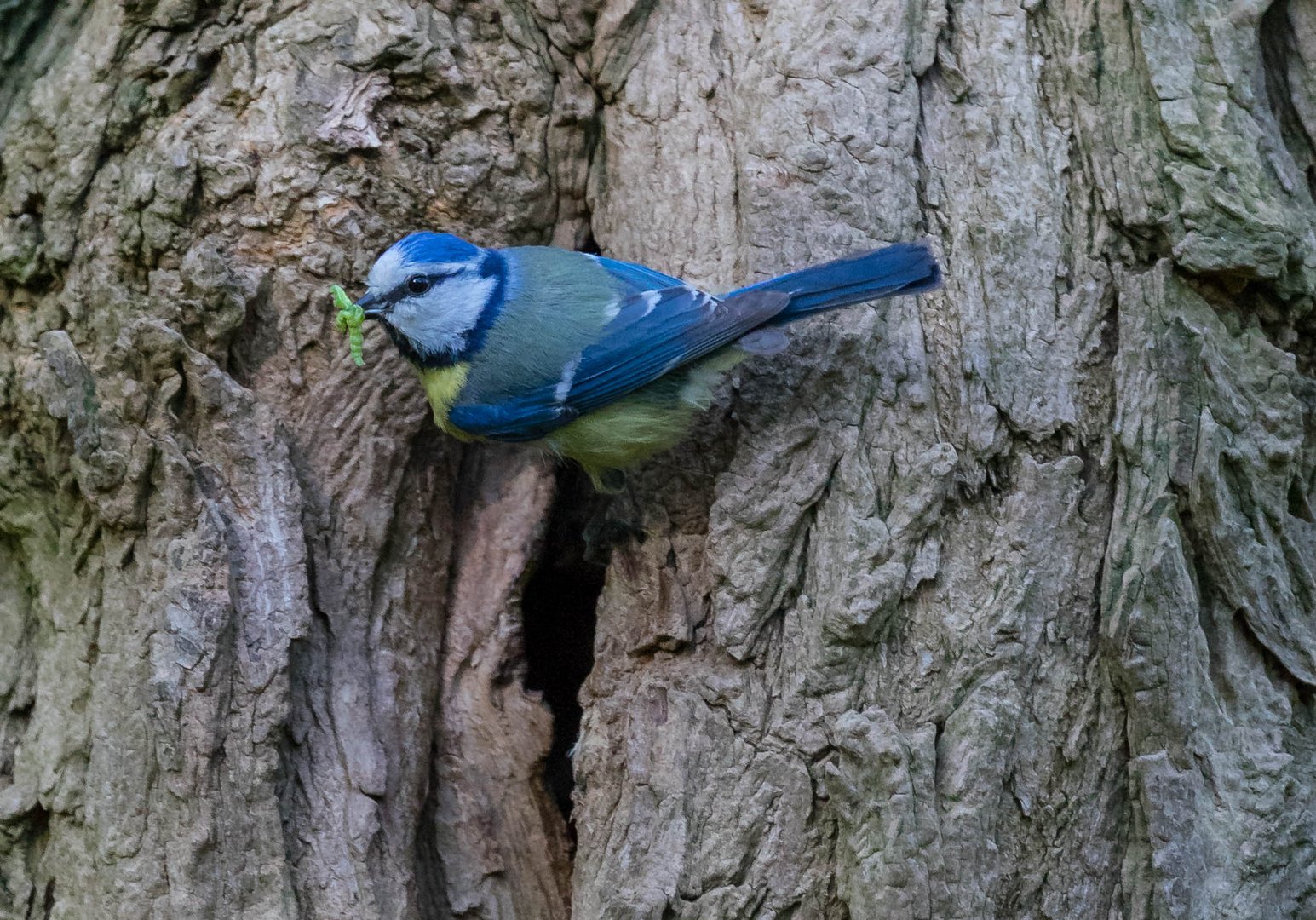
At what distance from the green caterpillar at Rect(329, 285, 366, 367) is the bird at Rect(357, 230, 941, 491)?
24 mm

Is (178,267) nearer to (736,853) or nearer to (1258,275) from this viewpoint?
(736,853)

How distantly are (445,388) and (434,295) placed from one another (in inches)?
9.6

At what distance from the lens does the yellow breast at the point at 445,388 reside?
10.2 feet

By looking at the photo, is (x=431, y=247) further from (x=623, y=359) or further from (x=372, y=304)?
(x=623, y=359)

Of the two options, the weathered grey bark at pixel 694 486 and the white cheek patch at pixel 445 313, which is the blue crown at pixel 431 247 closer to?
the white cheek patch at pixel 445 313

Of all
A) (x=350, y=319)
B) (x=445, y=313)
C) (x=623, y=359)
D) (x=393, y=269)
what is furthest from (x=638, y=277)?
(x=350, y=319)

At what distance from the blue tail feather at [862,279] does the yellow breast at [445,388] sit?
0.82 meters

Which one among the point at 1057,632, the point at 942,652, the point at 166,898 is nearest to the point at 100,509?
the point at 166,898

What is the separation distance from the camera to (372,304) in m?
2.98

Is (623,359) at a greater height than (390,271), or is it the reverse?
(390,271)

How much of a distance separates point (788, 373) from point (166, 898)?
189 centimetres

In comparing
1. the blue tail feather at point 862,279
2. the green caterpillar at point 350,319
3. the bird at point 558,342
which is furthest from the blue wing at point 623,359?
the green caterpillar at point 350,319

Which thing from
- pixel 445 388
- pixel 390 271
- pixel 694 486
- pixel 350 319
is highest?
pixel 390 271

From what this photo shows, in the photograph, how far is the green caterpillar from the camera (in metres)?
2.97
